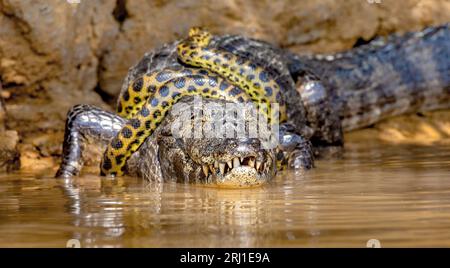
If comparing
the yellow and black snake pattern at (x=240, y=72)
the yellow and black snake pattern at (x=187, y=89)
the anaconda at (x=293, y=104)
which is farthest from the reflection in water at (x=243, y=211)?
the yellow and black snake pattern at (x=240, y=72)

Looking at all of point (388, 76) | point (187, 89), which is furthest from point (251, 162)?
point (388, 76)

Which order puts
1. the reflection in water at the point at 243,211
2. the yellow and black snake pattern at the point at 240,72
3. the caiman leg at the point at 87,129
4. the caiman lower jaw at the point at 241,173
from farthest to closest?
the yellow and black snake pattern at the point at 240,72, the caiman leg at the point at 87,129, the caiman lower jaw at the point at 241,173, the reflection in water at the point at 243,211

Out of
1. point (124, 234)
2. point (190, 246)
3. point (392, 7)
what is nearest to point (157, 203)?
point (124, 234)

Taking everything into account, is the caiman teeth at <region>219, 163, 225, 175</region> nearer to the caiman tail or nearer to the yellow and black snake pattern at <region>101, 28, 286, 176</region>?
the yellow and black snake pattern at <region>101, 28, 286, 176</region>

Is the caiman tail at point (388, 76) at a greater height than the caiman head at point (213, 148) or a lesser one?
greater

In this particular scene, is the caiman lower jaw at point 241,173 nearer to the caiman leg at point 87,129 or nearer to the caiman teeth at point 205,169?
the caiman teeth at point 205,169
